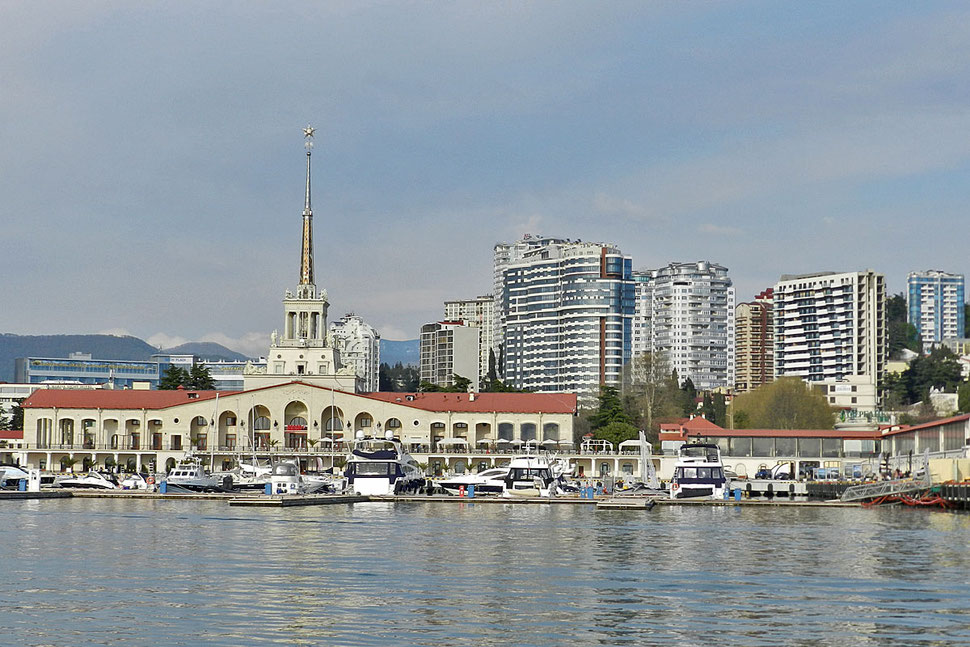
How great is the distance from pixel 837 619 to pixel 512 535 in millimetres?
24466

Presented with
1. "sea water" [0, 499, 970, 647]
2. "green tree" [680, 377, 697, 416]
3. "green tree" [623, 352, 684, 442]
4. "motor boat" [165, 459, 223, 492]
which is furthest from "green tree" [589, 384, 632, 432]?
"sea water" [0, 499, 970, 647]

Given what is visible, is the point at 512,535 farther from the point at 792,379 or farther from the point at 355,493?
the point at 792,379

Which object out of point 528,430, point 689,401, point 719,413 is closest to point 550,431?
point 528,430

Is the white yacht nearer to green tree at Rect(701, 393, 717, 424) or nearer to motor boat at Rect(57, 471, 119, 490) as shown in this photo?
motor boat at Rect(57, 471, 119, 490)

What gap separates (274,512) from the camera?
233 feet

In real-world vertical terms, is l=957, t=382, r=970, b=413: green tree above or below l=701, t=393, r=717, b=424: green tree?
above

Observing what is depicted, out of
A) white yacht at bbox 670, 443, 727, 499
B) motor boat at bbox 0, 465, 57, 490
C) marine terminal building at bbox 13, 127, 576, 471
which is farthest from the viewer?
marine terminal building at bbox 13, 127, 576, 471

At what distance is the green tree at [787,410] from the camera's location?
504ft

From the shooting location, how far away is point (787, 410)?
155000mm

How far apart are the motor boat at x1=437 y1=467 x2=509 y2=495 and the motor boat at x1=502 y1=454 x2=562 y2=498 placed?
655mm

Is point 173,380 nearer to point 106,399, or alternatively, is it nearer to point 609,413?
point 106,399

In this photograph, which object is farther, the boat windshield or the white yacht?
the boat windshield

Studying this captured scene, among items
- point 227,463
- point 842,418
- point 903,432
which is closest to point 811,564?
point 903,432

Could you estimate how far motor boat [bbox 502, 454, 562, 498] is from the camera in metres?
87.6
